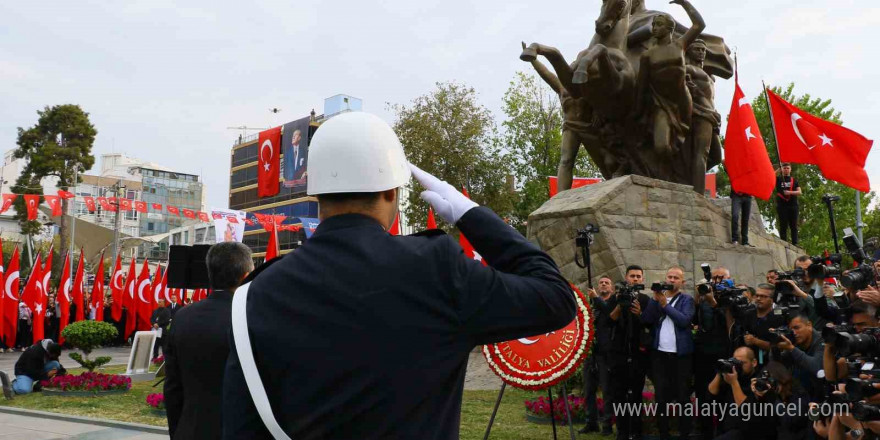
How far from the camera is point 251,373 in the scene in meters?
1.84

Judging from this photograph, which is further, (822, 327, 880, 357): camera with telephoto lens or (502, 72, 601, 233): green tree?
(502, 72, 601, 233): green tree

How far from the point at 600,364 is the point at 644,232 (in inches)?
102

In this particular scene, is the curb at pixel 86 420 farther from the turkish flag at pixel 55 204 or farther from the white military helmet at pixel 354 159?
the turkish flag at pixel 55 204

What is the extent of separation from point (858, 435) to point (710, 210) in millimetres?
7262

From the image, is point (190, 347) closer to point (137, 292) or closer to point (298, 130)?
point (137, 292)

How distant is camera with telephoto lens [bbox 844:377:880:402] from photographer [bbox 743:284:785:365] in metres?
2.05

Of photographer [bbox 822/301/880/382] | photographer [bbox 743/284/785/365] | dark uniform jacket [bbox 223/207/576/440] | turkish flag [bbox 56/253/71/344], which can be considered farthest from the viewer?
turkish flag [bbox 56/253/71/344]

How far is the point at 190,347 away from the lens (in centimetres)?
387

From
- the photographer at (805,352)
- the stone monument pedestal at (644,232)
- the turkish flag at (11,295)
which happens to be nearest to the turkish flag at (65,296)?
the turkish flag at (11,295)

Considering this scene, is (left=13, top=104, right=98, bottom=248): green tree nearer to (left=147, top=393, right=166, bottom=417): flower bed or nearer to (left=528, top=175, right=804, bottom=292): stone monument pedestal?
(left=147, top=393, right=166, bottom=417): flower bed

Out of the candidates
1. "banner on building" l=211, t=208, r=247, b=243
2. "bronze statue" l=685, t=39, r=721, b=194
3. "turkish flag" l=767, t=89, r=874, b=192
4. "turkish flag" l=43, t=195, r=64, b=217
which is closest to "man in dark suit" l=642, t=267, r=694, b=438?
"bronze statue" l=685, t=39, r=721, b=194

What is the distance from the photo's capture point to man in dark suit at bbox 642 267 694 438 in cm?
793

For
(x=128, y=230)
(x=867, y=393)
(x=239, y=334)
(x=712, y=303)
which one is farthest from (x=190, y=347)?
(x=128, y=230)

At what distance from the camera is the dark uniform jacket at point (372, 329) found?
1809mm
